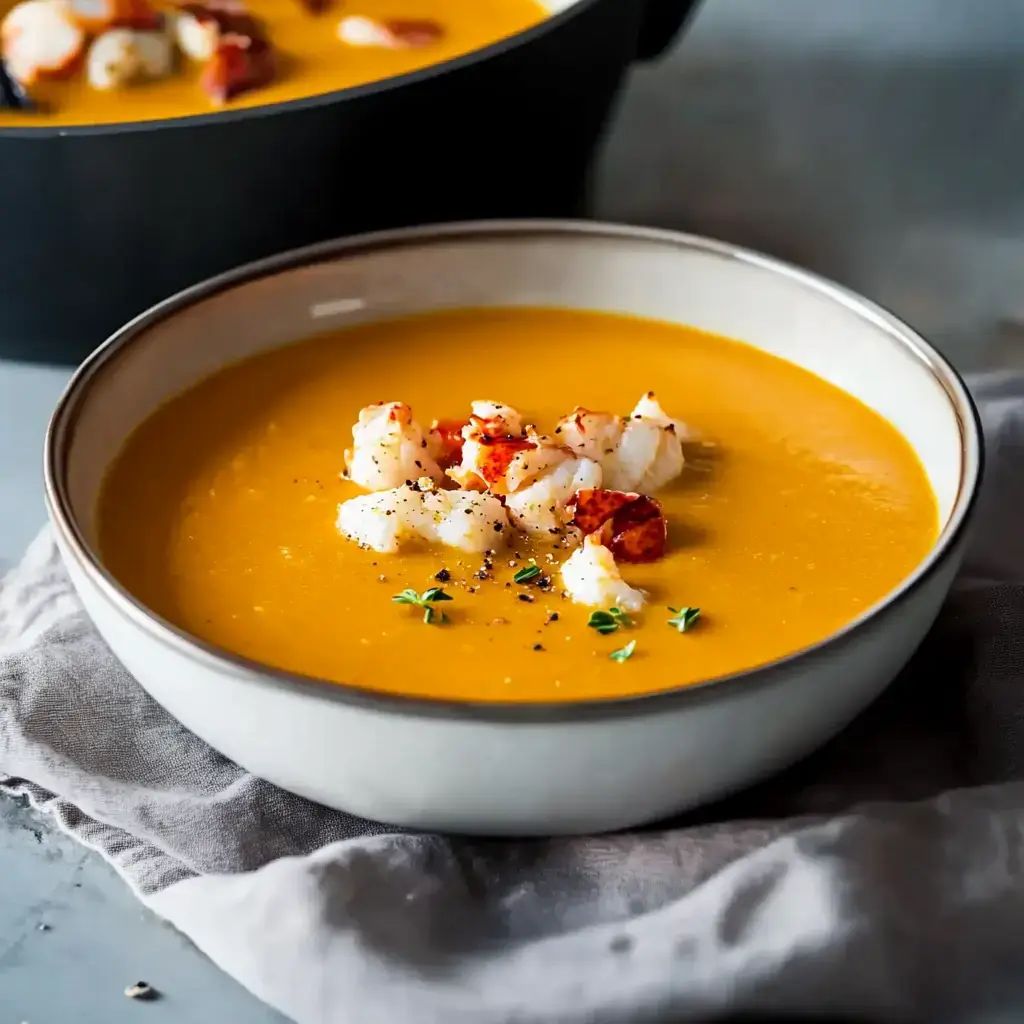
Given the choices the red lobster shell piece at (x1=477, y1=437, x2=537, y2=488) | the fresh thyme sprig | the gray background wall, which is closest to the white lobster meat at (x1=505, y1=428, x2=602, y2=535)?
the red lobster shell piece at (x1=477, y1=437, x2=537, y2=488)

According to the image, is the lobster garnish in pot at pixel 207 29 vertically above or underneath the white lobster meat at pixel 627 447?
above

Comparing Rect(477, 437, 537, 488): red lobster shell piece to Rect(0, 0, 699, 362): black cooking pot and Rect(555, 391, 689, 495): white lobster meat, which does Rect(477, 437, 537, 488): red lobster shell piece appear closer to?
Rect(555, 391, 689, 495): white lobster meat

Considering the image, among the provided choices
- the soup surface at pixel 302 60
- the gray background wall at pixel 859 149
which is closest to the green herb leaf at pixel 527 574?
the soup surface at pixel 302 60

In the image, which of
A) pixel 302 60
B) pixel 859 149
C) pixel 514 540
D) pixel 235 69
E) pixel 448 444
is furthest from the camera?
pixel 859 149

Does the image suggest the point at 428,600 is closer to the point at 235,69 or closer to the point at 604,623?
the point at 604,623

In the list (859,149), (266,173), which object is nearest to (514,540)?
(266,173)

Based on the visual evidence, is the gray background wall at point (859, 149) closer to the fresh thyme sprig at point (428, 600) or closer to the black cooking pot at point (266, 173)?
the black cooking pot at point (266, 173)
